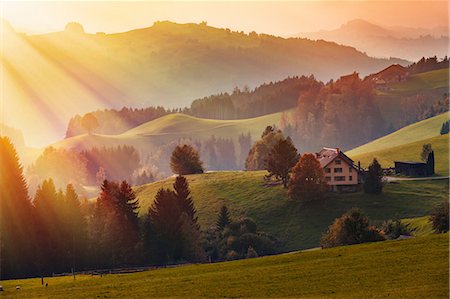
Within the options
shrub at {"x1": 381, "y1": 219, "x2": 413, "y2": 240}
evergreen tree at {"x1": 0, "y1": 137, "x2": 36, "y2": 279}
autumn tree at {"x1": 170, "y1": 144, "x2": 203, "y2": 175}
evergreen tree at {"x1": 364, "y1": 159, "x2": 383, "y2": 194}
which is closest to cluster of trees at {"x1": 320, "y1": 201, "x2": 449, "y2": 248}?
shrub at {"x1": 381, "y1": 219, "x2": 413, "y2": 240}

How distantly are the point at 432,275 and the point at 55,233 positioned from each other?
244 ft

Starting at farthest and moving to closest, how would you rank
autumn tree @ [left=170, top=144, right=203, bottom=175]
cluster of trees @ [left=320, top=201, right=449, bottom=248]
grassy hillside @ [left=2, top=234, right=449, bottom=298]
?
autumn tree @ [left=170, top=144, right=203, bottom=175]
cluster of trees @ [left=320, top=201, right=449, bottom=248]
grassy hillside @ [left=2, top=234, right=449, bottom=298]

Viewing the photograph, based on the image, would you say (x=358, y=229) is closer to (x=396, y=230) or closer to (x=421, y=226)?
(x=396, y=230)

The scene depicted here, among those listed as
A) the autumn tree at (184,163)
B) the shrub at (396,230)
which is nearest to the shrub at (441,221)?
the shrub at (396,230)

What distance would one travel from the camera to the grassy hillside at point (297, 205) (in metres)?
123

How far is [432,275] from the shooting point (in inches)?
1829

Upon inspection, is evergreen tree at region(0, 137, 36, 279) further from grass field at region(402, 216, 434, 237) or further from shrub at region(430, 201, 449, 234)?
shrub at region(430, 201, 449, 234)

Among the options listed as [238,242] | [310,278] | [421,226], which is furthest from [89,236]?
[310,278]

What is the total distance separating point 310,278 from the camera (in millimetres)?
50281

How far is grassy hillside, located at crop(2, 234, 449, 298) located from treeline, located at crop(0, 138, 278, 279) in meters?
44.4

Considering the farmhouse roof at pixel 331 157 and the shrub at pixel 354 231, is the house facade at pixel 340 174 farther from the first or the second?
the shrub at pixel 354 231

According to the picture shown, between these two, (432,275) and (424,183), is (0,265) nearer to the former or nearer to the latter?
→ (432,275)

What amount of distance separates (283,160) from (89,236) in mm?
46107

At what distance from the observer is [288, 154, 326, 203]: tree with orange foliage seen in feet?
436
